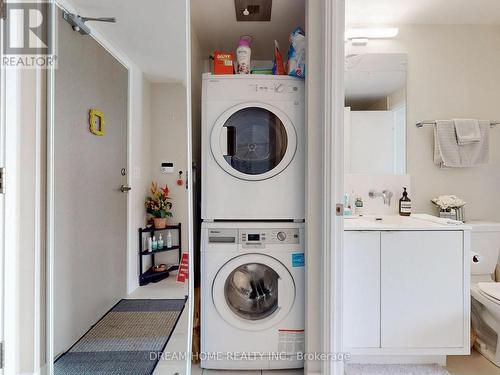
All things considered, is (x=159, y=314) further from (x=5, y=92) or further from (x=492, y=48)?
(x=492, y=48)

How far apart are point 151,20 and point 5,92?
2.82 ft

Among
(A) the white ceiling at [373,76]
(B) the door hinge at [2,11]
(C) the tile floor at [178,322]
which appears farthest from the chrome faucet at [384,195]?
(B) the door hinge at [2,11]

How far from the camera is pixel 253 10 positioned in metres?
1.79

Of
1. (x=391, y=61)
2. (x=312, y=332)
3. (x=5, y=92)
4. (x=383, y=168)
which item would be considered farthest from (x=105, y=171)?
(x=391, y=61)

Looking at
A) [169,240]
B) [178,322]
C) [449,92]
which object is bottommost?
[178,322]

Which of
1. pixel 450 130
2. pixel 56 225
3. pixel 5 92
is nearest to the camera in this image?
pixel 5 92

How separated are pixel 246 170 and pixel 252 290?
2.55ft

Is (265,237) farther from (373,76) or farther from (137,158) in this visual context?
(373,76)

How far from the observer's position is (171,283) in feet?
5.29

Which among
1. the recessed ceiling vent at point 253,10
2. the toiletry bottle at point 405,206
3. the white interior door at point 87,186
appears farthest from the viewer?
the toiletry bottle at point 405,206

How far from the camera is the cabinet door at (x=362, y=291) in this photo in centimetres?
154

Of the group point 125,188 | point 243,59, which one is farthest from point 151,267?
point 243,59

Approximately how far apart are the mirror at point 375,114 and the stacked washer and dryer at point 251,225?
73 cm

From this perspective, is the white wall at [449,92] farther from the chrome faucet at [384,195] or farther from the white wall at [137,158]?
the white wall at [137,158]
